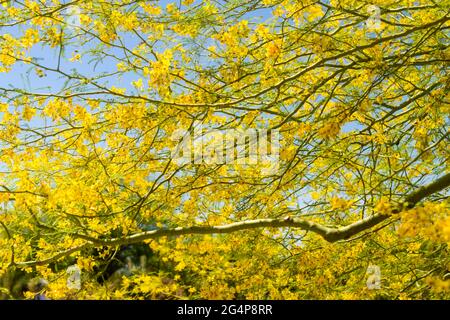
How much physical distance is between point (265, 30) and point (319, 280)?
1.73m

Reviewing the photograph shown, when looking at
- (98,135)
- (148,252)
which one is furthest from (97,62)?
(148,252)

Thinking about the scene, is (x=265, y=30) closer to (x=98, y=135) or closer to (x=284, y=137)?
(x=284, y=137)

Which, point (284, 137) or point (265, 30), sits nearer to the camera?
point (265, 30)

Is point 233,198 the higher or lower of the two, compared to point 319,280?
higher

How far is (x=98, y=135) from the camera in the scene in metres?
3.60

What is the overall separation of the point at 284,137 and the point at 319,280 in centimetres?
102

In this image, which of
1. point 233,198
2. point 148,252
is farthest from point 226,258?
point 148,252

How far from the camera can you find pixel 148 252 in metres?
13.4
